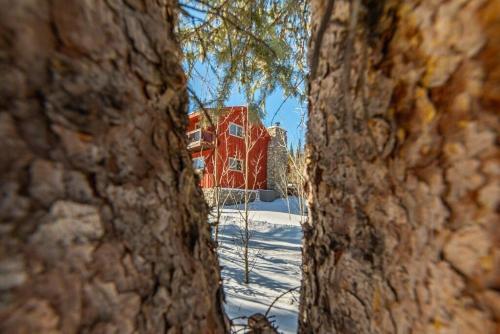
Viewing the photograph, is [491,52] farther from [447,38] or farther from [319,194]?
[319,194]

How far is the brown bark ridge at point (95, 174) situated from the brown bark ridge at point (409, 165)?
30cm

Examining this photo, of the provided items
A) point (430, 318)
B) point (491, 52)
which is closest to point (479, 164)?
point (491, 52)

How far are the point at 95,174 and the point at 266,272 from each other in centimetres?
392

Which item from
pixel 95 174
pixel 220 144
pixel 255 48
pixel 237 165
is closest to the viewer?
pixel 95 174

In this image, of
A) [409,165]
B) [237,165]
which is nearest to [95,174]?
[409,165]

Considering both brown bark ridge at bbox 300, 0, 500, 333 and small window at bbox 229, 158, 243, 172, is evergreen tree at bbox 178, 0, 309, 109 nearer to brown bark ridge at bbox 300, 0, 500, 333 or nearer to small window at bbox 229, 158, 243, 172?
brown bark ridge at bbox 300, 0, 500, 333

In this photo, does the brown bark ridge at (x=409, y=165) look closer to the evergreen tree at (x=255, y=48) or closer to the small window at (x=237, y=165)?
the evergreen tree at (x=255, y=48)

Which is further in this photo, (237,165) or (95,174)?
(237,165)

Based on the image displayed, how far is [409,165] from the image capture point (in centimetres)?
41

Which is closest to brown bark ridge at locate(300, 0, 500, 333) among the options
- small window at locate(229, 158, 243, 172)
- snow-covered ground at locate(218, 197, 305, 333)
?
snow-covered ground at locate(218, 197, 305, 333)

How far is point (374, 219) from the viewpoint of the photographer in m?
0.48

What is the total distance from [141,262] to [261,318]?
53cm

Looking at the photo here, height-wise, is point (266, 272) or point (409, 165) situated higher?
point (409, 165)

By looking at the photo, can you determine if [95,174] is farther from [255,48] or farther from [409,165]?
[255,48]
